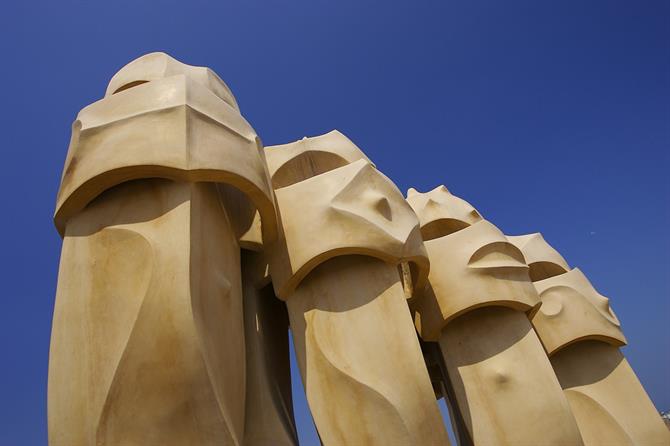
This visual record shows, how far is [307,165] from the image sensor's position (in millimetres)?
7453

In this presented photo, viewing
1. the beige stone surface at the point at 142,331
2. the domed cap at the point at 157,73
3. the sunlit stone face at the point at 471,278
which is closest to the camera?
the beige stone surface at the point at 142,331

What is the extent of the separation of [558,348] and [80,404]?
760cm

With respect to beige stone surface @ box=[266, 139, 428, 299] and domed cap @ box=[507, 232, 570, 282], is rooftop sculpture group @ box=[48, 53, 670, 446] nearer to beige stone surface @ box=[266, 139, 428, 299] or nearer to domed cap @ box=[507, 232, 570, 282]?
beige stone surface @ box=[266, 139, 428, 299]

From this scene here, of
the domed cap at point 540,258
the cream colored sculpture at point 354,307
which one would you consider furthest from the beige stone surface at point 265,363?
the domed cap at point 540,258

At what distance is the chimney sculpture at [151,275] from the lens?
153 inches

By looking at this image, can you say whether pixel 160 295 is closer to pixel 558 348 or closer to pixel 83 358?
pixel 83 358

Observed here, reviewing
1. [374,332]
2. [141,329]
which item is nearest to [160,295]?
[141,329]

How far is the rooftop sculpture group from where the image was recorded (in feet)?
12.9

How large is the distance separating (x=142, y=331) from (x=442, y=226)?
254 inches

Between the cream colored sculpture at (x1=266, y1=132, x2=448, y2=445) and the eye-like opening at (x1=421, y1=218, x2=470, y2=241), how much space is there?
A: 2.78 meters

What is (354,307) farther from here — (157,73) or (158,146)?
(157,73)

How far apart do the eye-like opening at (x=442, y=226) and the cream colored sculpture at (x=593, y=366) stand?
1.94 metres

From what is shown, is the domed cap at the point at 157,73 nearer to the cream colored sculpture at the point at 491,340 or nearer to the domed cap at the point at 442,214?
the cream colored sculpture at the point at 491,340

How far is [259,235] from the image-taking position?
573cm
